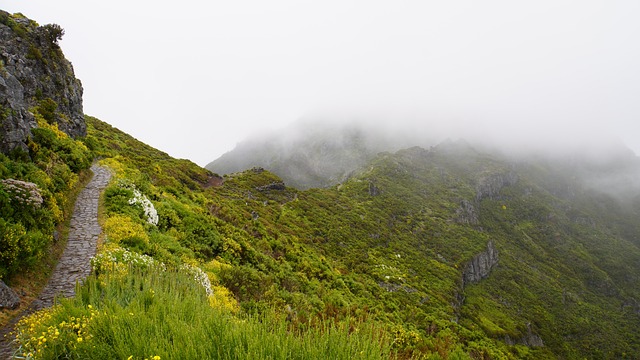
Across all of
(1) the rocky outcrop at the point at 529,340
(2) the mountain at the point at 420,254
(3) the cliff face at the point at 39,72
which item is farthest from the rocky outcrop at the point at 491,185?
(3) the cliff face at the point at 39,72

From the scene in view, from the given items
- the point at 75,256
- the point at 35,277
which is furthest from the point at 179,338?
the point at 75,256

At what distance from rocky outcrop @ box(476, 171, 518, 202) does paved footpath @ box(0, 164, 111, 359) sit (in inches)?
6361

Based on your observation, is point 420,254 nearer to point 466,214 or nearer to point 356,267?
point 356,267

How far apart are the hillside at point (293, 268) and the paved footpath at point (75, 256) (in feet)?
1.94

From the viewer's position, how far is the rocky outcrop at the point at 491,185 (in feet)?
538

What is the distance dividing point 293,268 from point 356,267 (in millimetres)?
19620

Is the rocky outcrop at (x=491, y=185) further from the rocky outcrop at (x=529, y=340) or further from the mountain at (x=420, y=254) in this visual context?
the rocky outcrop at (x=529, y=340)

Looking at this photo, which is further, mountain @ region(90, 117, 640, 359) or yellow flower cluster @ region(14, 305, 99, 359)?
mountain @ region(90, 117, 640, 359)

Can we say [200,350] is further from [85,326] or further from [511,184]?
[511,184]

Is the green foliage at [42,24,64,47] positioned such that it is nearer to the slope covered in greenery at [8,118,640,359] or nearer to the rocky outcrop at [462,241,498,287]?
the slope covered in greenery at [8,118,640,359]

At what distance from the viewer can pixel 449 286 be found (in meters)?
60.5

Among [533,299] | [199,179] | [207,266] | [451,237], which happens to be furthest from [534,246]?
[207,266]

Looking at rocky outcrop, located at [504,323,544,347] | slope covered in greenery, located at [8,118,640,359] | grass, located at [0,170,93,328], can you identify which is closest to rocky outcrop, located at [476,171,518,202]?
slope covered in greenery, located at [8,118,640,359]

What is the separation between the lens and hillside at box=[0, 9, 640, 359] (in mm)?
4535
